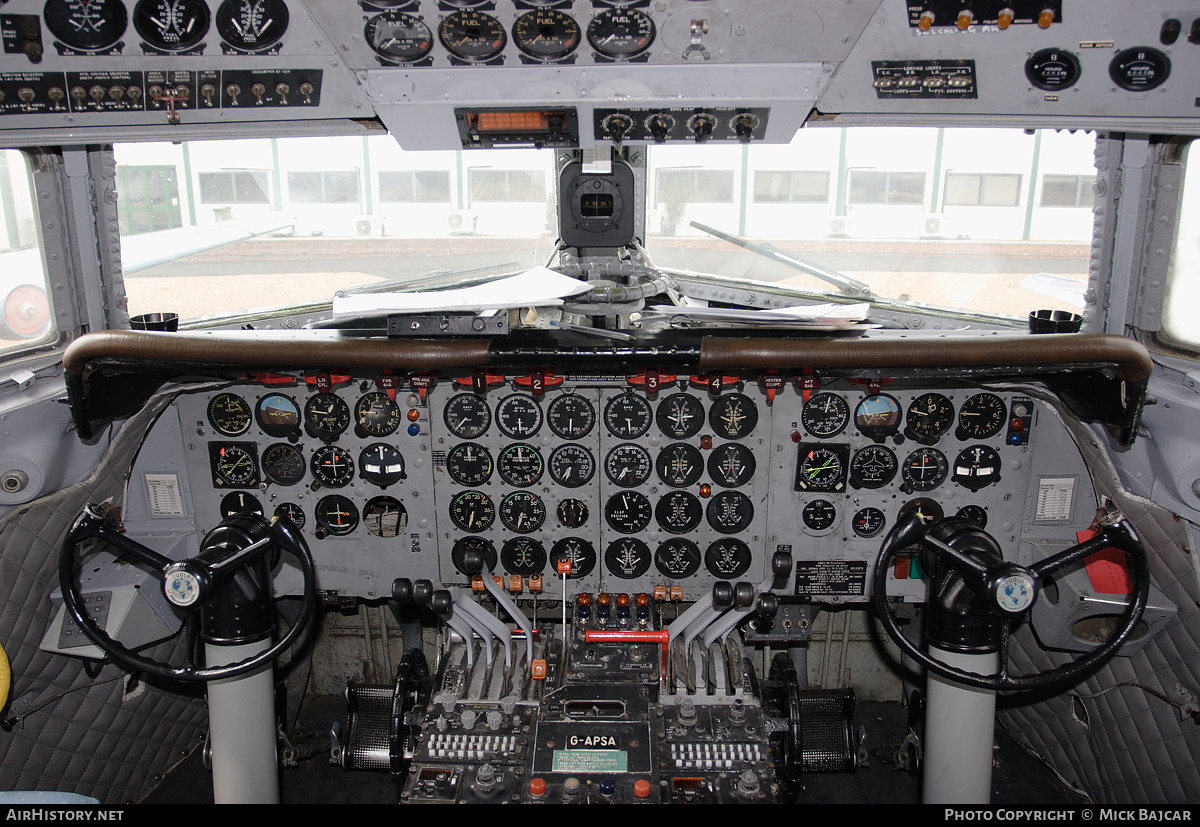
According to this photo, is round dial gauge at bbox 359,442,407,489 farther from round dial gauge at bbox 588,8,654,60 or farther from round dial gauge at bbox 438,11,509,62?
round dial gauge at bbox 588,8,654,60

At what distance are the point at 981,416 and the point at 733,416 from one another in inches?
35.9

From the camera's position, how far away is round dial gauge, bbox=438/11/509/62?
7.00 ft

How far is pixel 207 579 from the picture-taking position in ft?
7.43

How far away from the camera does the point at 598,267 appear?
3.35m

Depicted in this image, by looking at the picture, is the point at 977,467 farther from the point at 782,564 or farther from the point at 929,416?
the point at 782,564

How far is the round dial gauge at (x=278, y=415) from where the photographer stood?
306 centimetres

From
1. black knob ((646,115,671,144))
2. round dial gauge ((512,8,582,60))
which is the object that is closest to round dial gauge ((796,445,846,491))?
black knob ((646,115,671,144))

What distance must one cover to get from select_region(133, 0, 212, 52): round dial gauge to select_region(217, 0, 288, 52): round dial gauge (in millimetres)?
49

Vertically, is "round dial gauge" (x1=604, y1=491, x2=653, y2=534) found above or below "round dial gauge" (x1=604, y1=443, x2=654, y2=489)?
below

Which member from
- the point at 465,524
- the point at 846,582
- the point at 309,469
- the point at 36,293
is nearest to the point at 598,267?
the point at 465,524

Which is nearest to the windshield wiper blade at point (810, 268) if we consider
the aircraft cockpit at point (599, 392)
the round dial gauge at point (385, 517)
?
the aircraft cockpit at point (599, 392)

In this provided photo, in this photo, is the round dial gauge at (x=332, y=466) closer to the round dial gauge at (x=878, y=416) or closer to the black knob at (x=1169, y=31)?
the round dial gauge at (x=878, y=416)
